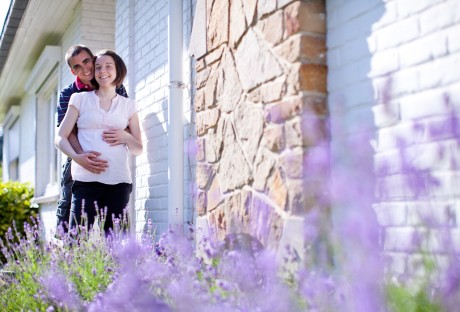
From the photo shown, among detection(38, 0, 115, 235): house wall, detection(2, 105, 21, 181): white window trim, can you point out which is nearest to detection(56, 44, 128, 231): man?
detection(38, 0, 115, 235): house wall

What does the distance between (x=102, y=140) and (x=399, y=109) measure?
2.78m

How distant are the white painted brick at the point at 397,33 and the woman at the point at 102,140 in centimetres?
263

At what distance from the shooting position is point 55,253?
148 inches

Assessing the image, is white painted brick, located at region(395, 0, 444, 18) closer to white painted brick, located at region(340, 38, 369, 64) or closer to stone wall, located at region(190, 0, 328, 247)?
white painted brick, located at region(340, 38, 369, 64)

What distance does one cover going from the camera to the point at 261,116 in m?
2.92

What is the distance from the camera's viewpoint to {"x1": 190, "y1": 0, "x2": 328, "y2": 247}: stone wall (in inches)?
104

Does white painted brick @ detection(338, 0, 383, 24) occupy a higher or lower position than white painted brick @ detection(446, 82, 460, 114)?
higher

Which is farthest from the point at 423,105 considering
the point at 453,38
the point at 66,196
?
the point at 66,196

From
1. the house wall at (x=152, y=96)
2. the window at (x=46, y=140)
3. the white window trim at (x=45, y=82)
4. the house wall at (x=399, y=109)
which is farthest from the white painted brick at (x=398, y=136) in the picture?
the window at (x=46, y=140)

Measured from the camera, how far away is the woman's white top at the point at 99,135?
15.0 feet

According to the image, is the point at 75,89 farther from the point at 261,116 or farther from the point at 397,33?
the point at 397,33

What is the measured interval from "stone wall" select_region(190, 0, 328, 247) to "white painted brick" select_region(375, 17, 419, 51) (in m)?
0.35

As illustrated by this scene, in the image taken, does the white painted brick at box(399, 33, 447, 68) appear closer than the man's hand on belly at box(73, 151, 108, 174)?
Yes

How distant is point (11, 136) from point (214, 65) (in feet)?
42.3
